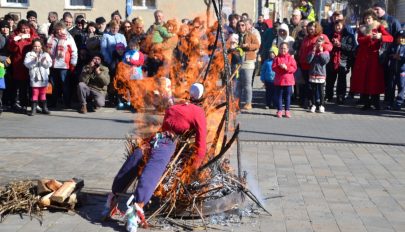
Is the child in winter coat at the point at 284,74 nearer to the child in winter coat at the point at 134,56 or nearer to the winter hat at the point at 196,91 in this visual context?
the child in winter coat at the point at 134,56

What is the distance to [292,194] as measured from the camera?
7.00m

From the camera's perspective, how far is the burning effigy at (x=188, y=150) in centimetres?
599

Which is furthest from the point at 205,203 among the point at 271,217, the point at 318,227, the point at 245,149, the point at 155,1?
the point at 155,1

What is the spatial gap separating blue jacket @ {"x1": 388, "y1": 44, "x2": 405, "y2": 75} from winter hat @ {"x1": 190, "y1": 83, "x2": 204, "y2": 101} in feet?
25.8

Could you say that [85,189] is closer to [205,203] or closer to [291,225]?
[205,203]

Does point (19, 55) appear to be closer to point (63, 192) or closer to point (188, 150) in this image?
point (63, 192)

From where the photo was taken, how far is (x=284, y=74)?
12664mm

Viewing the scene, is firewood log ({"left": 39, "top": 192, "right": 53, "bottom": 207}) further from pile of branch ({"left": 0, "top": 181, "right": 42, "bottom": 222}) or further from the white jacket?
the white jacket

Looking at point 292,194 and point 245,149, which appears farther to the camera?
point 245,149

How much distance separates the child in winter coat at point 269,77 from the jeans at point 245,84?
0.99 feet

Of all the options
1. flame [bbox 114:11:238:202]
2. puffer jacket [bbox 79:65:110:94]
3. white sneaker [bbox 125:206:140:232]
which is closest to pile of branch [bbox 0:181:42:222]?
white sneaker [bbox 125:206:140:232]

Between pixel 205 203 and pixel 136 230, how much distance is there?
750mm

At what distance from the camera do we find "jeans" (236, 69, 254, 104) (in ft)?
44.0

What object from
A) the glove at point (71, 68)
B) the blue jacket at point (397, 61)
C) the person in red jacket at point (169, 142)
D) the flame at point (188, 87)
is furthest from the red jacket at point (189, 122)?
the blue jacket at point (397, 61)
